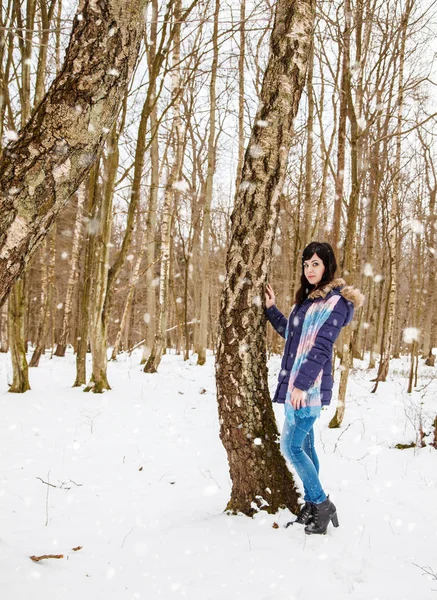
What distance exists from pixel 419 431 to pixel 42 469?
4489mm

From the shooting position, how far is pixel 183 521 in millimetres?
3020

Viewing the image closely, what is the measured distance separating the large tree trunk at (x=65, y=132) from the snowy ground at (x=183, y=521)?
1843 mm

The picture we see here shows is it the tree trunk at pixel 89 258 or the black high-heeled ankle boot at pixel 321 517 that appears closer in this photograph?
the black high-heeled ankle boot at pixel 321 517

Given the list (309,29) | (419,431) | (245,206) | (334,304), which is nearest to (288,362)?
(334,304)

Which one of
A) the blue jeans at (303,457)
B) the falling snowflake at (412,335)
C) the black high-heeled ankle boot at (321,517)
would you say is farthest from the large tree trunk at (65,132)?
the falling snowflake at (412,335)

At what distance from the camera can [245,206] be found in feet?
10.1

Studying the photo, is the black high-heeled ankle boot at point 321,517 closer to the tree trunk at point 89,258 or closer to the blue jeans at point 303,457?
the blue jeans at point 303,457

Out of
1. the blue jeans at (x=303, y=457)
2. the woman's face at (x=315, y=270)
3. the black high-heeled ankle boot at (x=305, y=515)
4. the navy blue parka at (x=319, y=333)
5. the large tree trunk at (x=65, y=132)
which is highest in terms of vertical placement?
the large tree trunk at (x=65, y=132)

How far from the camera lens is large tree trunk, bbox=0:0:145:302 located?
65.9 inches

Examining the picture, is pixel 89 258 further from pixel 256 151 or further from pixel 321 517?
pixel 321 517

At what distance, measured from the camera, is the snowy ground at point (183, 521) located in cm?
226

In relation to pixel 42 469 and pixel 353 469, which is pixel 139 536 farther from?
pixel 353 469

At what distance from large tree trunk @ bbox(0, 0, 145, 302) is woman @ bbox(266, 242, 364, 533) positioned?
183 centimetres

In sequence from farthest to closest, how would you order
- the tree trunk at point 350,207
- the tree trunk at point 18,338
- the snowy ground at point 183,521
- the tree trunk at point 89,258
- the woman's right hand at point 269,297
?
the tree trunk at point 89,258 → the tree trunk at point 18,338 → the tree trunk at point 350,207 → the woman's right hand at point 269,297 → the snowy ground at point 183,521
